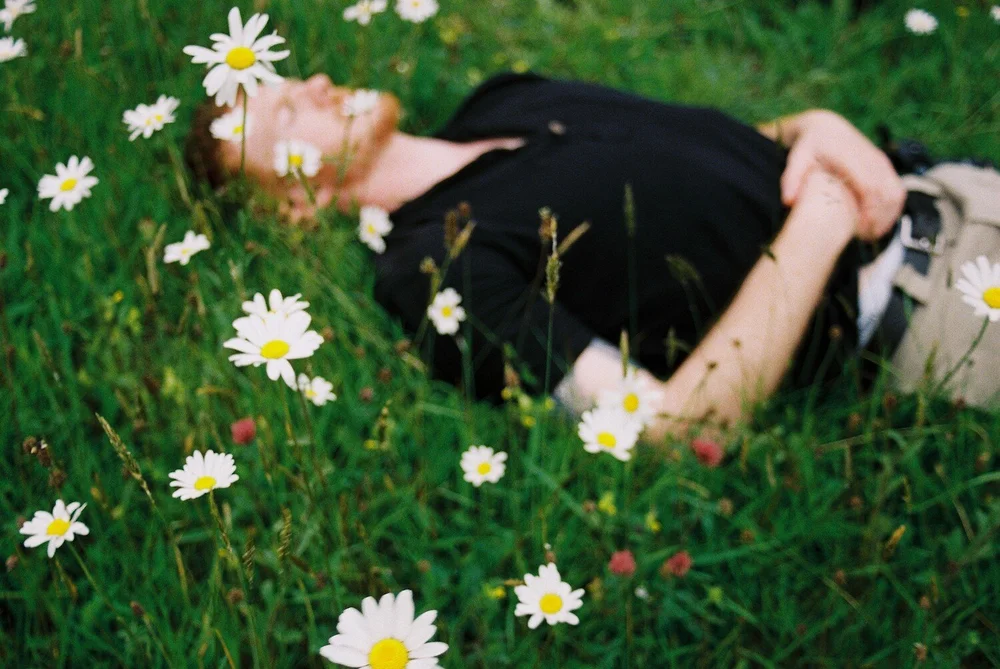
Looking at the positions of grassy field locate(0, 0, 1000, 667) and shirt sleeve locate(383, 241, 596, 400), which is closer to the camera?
grassy field locate(0, 0, 1000, 667)

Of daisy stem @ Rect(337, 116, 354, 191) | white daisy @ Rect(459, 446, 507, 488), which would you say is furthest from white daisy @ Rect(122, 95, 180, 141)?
white daisy @ Rect(459, 446, 507, 488)

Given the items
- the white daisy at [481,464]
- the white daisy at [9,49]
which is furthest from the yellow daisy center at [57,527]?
the white daisy at [9,49]

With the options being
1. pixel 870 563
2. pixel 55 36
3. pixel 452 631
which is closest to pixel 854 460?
pixel 870 563

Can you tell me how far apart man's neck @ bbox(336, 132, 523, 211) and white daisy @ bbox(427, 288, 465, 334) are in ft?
1.46

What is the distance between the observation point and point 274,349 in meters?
0.87

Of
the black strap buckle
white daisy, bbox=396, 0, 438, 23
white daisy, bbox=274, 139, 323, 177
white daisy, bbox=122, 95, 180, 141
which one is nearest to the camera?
white daisy, bbox=122, 95, 180, 141

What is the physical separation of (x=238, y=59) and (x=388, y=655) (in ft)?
2.40

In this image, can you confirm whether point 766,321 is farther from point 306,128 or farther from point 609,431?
point 306,128

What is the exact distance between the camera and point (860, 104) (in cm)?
266

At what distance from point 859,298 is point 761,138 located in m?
0.49

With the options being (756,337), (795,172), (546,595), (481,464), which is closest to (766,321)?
(756,337)

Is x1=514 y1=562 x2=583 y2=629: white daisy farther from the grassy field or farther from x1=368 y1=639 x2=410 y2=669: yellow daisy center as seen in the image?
x1=368 y1=639 x2=410 y2=669: yellow daisy center

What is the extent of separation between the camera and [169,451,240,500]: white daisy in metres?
0.87

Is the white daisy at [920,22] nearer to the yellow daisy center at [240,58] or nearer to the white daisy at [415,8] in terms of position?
the white daisy at [415,8]
